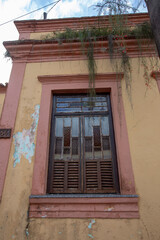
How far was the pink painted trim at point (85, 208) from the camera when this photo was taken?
2.61 m

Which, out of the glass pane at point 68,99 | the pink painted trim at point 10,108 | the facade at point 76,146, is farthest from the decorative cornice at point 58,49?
the glass pane at point 68,99

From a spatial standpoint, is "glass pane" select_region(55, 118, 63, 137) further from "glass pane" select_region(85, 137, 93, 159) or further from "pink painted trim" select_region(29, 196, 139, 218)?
"pink painted trim" select_region(29, 196, 139, 218)

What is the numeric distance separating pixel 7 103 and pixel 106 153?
215cm

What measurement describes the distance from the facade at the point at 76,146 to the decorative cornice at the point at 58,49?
2 cm

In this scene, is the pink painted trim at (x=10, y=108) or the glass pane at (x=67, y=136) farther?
the glass pane at (x=67, y=136)

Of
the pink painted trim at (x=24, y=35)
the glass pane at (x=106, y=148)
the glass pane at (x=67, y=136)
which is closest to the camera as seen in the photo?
the glass pane at (x=106, y=148)

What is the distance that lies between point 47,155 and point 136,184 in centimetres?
154

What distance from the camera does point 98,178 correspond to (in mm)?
3035

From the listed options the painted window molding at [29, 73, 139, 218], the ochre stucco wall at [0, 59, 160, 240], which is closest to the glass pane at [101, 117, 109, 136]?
the painted window molding at [29, 73, 139, 218]

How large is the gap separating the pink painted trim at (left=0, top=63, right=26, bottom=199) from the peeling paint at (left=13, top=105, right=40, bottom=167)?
13cm

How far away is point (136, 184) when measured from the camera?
9.19 feet

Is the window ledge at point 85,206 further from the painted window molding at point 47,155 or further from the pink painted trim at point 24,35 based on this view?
the pink painted trim at point 24,35

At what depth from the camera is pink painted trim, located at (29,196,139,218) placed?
8.57 feet

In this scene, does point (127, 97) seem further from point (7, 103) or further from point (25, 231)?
point (25, 231)
